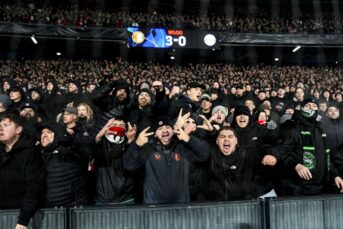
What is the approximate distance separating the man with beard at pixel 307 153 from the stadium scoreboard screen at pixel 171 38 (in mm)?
15457

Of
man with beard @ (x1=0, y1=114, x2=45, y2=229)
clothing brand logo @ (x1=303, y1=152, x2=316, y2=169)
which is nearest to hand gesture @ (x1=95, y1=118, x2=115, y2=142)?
man with beard @ (x1=0, y1=114, x2=45, y2=229)

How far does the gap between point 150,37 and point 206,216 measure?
57.5ft

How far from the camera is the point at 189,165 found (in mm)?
4422

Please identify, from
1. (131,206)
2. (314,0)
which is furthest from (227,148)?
(314,0)

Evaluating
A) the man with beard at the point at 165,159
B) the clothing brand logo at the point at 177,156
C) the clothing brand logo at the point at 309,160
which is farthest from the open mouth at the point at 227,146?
the clothing brand logo at the point at 309,160

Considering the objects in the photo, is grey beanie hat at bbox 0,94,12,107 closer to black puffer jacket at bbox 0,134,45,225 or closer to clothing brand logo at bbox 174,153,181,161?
black puffer jacket at bbox 0,134,45,225

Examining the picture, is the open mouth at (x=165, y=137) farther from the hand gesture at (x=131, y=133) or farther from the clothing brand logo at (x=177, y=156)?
the hand gesture at (x=131, y=133)

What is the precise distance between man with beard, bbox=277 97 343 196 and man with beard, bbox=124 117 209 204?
1220 millimetres

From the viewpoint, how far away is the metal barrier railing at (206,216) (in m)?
3.18

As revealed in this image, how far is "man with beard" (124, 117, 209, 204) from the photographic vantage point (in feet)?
13.9

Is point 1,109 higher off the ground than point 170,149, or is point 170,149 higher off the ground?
point 1,109

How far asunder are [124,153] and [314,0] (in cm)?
2837

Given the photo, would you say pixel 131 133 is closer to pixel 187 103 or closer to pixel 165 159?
pixel 165 159

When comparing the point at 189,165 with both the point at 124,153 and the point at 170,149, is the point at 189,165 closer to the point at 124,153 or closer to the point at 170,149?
the point at 170,149
